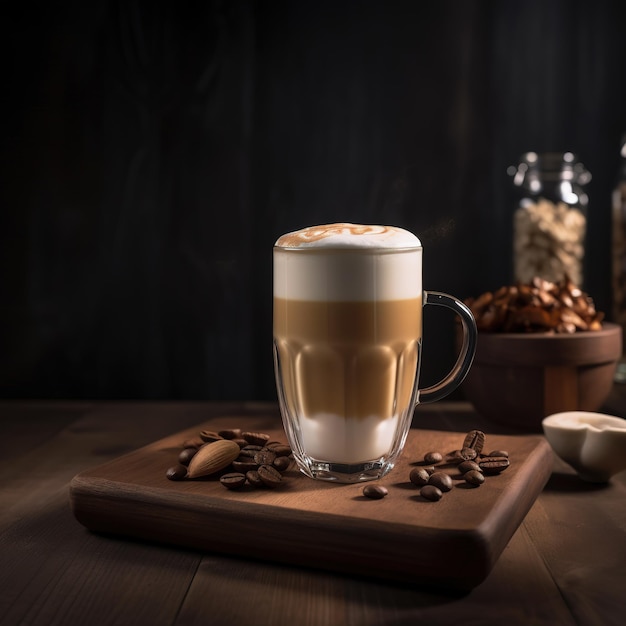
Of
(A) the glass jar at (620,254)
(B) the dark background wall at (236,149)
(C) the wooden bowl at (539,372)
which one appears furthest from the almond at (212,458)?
(A) the glass jar at (620,254)

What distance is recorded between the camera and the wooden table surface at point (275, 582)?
583mm

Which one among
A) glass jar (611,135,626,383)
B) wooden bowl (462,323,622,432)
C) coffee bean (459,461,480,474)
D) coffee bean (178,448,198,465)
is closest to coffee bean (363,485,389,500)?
coffee bean (459,461,480,474)

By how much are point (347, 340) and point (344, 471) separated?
0.14 m

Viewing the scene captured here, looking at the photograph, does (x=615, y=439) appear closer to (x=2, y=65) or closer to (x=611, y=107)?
(x=611, y=107)

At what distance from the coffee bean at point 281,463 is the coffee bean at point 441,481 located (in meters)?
0.15

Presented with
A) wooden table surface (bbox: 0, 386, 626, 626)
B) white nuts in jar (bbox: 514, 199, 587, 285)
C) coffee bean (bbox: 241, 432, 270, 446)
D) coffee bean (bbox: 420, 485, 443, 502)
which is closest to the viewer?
wooden table surface (bbox: 0, 386, 626, 626)

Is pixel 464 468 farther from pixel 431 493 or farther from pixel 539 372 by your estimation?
pixel 539 372

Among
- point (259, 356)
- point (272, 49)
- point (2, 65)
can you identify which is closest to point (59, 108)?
point (2, 65)

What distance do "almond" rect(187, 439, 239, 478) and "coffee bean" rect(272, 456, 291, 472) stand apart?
42 millimetres

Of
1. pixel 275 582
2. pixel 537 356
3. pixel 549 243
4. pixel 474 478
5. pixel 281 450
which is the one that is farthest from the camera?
pixel 549 243

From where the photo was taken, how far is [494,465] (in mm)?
779

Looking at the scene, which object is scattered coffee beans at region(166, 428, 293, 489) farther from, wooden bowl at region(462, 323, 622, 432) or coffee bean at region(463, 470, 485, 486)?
wooden bowl at region(462, 323, 622, 432)

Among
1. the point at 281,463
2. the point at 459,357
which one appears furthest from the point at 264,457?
the point at 459,357

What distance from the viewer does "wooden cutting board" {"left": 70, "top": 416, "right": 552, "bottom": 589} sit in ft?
2.03
